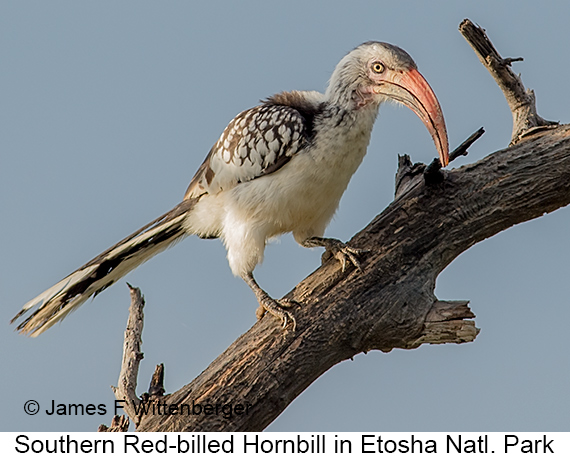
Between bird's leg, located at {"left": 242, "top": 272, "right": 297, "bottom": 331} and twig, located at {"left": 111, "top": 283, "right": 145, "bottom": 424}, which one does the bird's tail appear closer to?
twig, located at {"left": 111, "top": 283, "right": 145, "bottom": 424}

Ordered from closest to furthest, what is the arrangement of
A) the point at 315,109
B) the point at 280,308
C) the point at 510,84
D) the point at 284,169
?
the point at 280,308, the point at 284,169, the point at 315,109, the point at 510,84

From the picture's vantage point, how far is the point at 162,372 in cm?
470

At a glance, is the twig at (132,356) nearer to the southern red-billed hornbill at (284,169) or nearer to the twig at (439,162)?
the southern red-billed hornbill at (284,169)

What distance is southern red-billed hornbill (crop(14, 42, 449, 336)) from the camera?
5125mm

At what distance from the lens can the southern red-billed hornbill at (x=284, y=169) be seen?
5.12 m

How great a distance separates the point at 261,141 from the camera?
17.3 feet

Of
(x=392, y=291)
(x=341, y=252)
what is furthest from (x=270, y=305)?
(x=392, y=291)

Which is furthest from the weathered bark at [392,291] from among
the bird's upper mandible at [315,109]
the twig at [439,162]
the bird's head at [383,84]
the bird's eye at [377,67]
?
the bird's eye at [377,67]

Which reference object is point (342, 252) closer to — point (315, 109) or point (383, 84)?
point (315, 109)

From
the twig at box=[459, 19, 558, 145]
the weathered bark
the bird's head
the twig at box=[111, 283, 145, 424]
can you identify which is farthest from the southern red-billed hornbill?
the twig at box=[459, 19, 558, 145]

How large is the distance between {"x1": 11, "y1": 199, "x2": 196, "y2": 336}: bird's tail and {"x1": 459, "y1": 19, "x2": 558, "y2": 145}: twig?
2.52 m

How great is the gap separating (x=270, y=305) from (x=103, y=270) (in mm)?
1381

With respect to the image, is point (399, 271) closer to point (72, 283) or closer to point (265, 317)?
point (265, 317)
